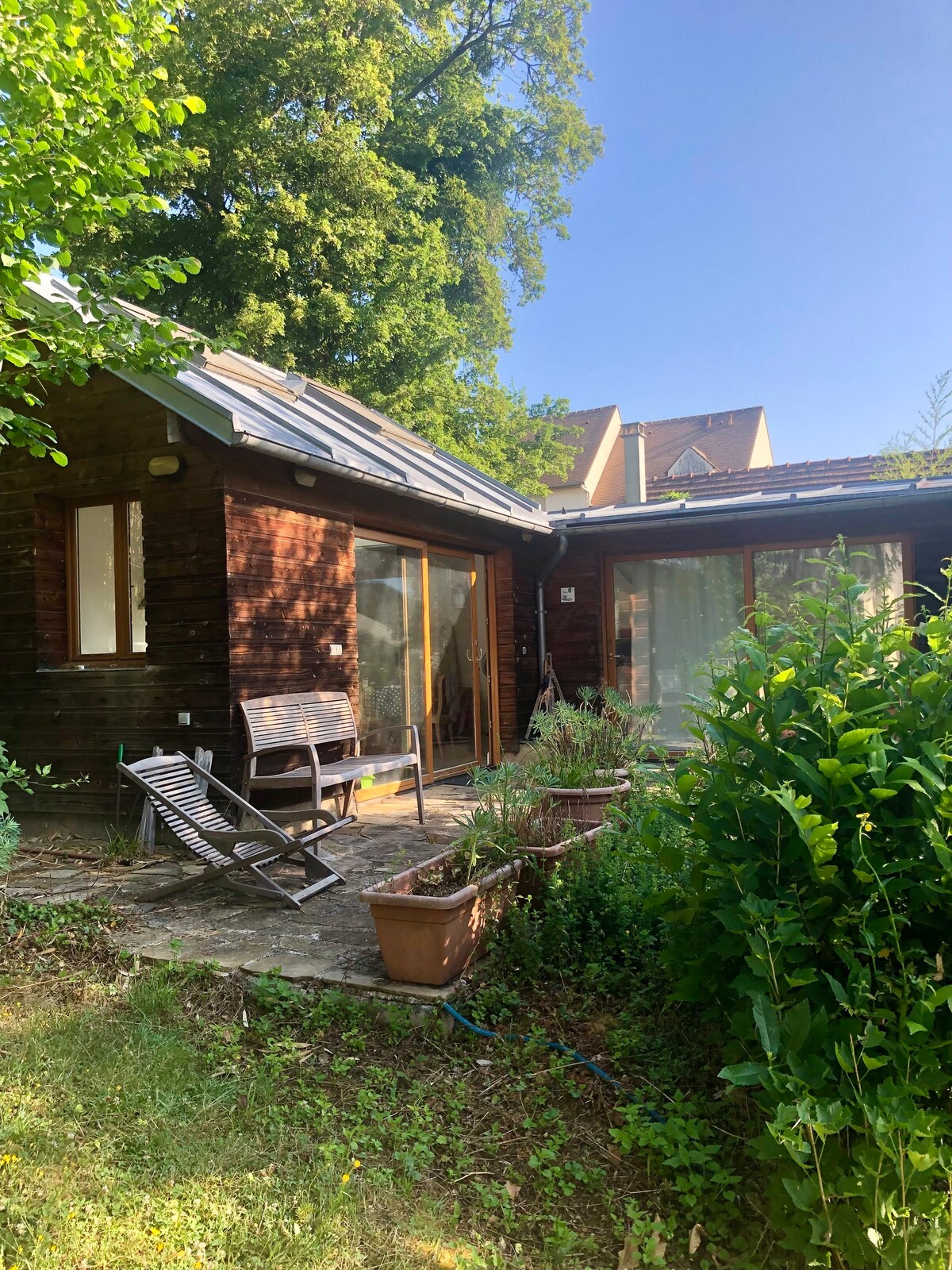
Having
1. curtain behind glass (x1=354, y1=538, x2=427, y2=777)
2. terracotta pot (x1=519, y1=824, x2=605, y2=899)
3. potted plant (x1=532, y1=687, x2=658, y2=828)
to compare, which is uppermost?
curtain behind glass (x1=354, y1=538, x2=427, y2=777)

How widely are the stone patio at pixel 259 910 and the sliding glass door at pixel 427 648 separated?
1401 millimetres

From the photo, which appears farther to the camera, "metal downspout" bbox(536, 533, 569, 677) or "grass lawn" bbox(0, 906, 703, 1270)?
"metal downspout" bbox(536, 533, 569, 677)

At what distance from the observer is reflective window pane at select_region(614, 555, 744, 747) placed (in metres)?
8.91

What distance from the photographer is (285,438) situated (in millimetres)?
4977

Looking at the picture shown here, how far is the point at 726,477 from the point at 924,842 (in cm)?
1761

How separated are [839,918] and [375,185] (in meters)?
14.6

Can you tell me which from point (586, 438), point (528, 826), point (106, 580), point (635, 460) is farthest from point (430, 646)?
point (586, 438)

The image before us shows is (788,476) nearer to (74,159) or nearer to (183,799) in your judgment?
(183,799)

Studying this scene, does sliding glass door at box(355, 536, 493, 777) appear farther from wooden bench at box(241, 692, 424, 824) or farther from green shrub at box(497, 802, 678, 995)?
green shrub at box(497, 802, 678, 995)

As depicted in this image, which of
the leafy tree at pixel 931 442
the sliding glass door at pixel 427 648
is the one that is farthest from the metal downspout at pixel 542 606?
the leafy tree at pixel 931 442

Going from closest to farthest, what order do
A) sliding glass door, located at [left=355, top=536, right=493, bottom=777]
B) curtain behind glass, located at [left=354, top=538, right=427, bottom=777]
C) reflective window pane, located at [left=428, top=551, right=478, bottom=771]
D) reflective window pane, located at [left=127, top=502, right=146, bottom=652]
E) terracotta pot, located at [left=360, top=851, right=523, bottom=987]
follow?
terracotta pot, located at [left=360, top=851, right=523, bottom=987]
reflective window pane, located at [left=127, top=502, right=146, bottom=652]
curtain behind glass, located at [left=354, top=538, right=427, bottom=777]
sliding glass door, located at [left=355, top=536, right=493, bottom=777]
reflective window pane, located at [left=428, top=551, right=478, bottom=771]

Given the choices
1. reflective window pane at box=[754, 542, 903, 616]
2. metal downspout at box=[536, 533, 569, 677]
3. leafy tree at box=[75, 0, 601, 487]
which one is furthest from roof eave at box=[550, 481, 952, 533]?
leafy tree at box=[75, 0, 601, 487]

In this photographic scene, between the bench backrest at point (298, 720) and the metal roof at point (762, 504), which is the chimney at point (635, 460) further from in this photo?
the bench backrest at point (298, 720)

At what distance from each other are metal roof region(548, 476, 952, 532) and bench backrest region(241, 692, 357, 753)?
389 centimetres
